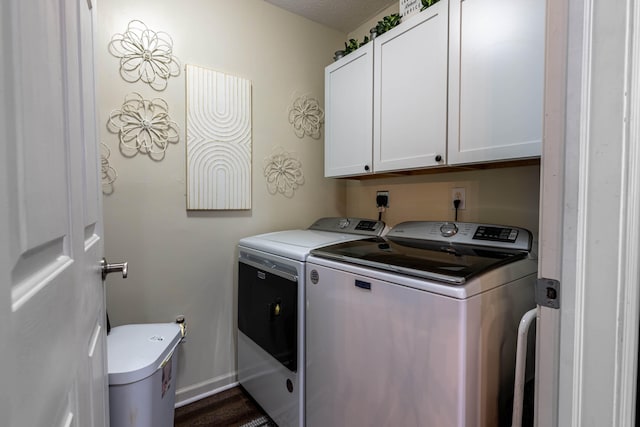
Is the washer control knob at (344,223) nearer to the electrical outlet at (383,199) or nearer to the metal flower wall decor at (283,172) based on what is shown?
the electrical outlet at (383,199)

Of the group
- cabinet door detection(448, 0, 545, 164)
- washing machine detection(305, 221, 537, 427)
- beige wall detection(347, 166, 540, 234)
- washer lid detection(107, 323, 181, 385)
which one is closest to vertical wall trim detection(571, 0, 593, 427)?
washing machine detection(305, 221, 537, 427)

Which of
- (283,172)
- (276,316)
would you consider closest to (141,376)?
(276,316)

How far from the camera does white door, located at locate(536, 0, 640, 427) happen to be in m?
0.61

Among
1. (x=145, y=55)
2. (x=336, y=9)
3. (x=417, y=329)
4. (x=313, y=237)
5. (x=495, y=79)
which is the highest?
(x=336, y=9)

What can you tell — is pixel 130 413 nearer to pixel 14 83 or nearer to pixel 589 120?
pixel 14 83

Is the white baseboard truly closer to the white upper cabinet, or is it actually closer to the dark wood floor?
the dark wood floor

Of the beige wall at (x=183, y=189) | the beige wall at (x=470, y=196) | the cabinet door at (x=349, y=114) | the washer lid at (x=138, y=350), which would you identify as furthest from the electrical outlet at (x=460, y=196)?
the washer lid at (x=138, y=350)

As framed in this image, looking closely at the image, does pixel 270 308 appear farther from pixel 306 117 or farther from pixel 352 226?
pixel 306 117

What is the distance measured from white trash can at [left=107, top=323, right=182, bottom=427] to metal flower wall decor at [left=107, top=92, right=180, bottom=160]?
964 millimetres

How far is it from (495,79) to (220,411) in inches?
89.4

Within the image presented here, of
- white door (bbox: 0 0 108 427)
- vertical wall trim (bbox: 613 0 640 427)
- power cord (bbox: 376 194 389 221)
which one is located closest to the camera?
white door (bbox: 0 0 108 427)

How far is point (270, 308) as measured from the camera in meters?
1.62

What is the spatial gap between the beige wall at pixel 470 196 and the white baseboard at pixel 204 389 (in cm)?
153

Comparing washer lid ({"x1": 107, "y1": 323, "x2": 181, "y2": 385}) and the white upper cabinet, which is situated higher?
the white upper cabinet
